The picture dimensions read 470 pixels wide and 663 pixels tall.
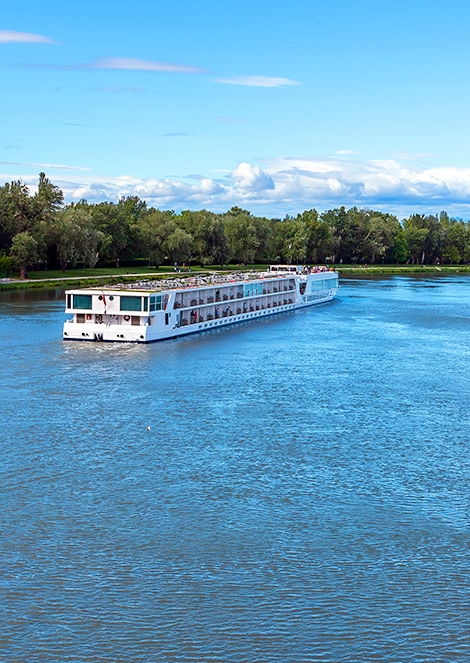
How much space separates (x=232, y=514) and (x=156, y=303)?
39.3 meters

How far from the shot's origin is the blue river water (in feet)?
65.3

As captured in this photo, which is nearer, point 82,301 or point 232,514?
point 232,514

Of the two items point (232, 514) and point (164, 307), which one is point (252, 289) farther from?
point (232, 514)

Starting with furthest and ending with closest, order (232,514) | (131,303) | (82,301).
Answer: (82,301)
(131,303)
(232,514)

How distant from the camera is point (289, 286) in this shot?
104 metres

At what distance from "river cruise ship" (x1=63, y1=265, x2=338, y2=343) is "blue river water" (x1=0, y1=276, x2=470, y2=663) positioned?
10342mm

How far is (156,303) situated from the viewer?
213 feet

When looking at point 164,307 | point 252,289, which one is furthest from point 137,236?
point 164,307

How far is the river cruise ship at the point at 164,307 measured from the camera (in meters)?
63.4

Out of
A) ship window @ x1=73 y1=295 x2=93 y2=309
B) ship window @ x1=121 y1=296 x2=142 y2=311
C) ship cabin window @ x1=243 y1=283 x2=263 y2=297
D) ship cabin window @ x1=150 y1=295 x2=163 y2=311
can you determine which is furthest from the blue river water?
ship cabin window @ x1=243 y1=283 x2=263 y2=297

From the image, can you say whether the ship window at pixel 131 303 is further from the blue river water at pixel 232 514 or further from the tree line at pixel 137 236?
the tree line at pixel 137 236

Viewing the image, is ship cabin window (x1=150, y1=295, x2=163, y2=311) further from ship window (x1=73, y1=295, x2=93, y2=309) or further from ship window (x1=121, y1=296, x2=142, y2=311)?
ship window (x1=73, y1=295, x2=93, y2=309)

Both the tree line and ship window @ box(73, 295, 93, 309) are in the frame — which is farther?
the tree line

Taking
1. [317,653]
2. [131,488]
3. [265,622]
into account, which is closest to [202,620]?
[265,622]
